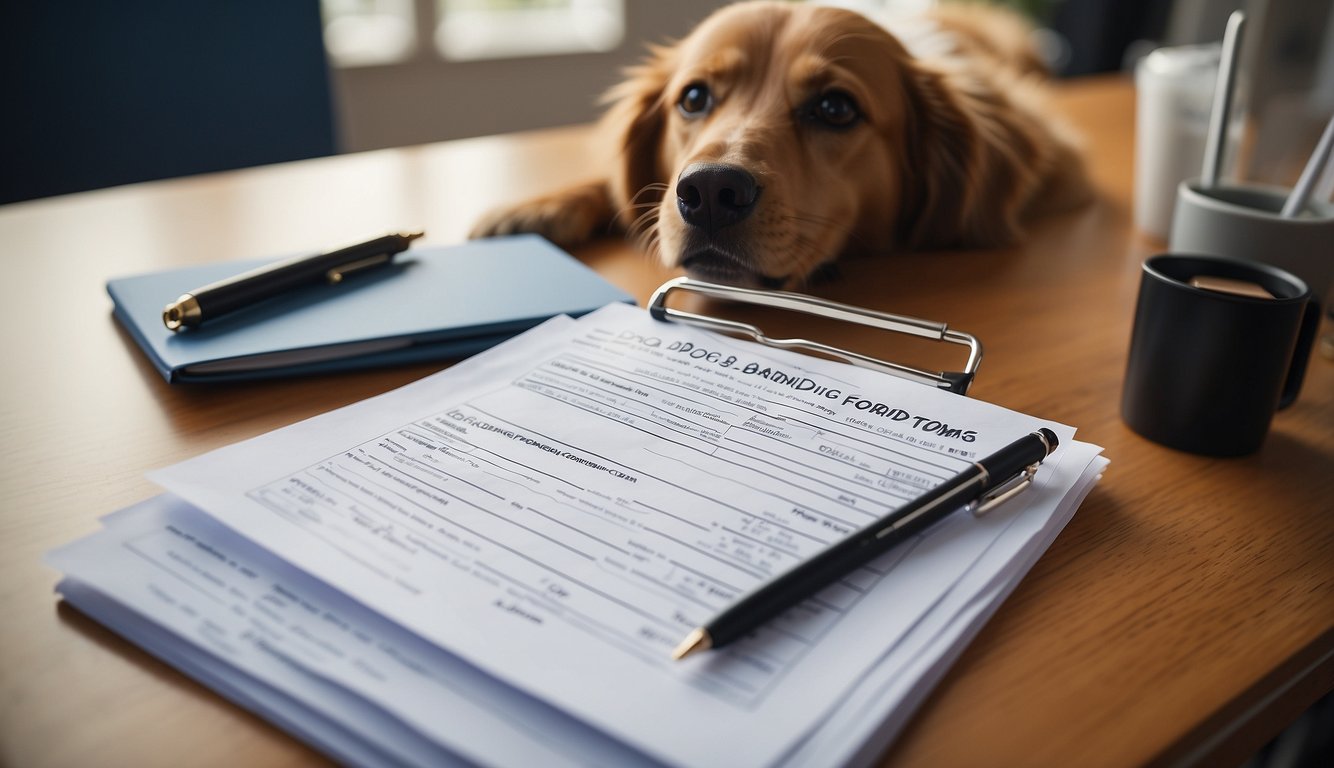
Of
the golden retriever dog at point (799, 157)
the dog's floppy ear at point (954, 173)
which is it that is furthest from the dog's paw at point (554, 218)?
the dog's floppy ear at point (954, 173)

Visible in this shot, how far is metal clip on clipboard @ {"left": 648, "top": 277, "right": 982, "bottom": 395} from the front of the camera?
2.15ft

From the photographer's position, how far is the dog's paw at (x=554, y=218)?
1.06 meters

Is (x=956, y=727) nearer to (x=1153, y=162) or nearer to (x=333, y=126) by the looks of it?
(x=1153, y=162)

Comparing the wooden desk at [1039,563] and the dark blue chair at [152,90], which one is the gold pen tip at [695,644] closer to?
the wooden desk at [1039,563]

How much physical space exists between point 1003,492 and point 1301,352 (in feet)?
1.01

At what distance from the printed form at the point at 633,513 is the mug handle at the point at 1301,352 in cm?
22

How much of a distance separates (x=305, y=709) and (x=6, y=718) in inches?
5.1

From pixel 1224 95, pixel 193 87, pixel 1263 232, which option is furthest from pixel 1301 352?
pixel 193 87

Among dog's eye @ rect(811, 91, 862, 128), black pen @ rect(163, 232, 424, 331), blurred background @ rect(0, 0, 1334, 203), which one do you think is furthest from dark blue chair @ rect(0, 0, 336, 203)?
dog's eye @ rect(811, 91, 862, 128)

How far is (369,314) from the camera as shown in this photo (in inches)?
30.7

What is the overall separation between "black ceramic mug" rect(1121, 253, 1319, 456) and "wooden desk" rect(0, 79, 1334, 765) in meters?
0.02

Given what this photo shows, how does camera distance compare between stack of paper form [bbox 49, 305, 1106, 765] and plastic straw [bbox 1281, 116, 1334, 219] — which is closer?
stack of paper form [bbox 49, 305, 1106, 765]

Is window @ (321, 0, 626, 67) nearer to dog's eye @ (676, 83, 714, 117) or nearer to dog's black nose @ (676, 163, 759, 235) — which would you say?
dog's eye @ (676, 83, 714, 117)

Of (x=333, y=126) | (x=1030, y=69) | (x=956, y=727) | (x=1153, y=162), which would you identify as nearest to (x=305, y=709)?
(x=956, y=727)
